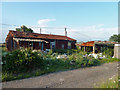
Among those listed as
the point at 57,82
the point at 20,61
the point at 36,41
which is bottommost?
the point at 57,82

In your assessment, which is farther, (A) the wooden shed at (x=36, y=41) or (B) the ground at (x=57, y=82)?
(A) the wooden shed at (x=36, y=41)

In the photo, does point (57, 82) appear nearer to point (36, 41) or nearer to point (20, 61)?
point (20, 61)

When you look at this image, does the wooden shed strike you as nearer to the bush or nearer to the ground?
the bush

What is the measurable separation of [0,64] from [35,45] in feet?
33.3

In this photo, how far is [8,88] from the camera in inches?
97.2

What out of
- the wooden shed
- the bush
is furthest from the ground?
the wooden shed

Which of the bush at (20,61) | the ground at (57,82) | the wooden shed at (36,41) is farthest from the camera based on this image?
the wooden shed at (36,41)

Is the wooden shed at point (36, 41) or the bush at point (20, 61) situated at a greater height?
the wooden shed at point (36, 41)

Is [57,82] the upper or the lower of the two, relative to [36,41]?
lower

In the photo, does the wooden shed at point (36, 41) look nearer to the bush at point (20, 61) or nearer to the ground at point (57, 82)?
the bush at point (20, 61)

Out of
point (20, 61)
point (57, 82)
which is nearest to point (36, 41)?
point (20, 61)

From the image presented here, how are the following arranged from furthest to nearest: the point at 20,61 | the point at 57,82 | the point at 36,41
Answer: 1. the point at 36,41
2. the point at 20,61
3. the point at 57,82

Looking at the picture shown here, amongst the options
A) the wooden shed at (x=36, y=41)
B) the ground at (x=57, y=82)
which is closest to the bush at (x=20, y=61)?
the ground at (x=57, y=82)

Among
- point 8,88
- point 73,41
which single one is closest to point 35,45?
point 73,41
